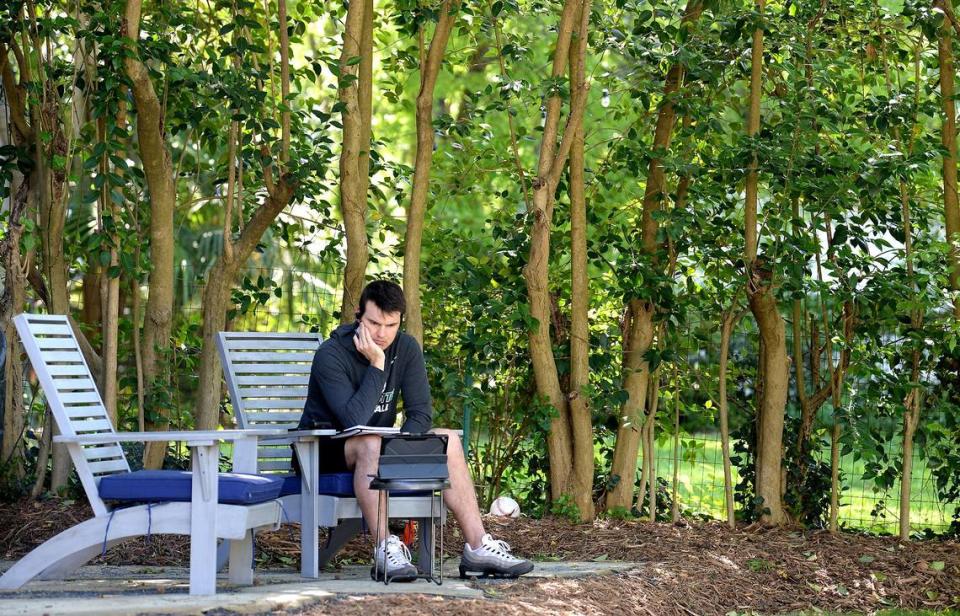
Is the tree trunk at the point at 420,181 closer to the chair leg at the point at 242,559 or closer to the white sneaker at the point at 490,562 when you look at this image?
the white sneaker at the point at 490,562

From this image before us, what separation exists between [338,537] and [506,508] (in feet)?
5.51

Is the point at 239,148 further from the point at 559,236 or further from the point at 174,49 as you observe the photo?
the point at 559,236

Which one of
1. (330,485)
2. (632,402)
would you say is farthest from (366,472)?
(632,402)

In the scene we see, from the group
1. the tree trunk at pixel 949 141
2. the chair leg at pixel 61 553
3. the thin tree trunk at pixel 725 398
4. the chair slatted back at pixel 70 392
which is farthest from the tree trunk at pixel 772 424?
the chair leg at pixel 61 553

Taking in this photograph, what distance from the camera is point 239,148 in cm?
657

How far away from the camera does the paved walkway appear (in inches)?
150

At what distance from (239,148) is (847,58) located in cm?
352

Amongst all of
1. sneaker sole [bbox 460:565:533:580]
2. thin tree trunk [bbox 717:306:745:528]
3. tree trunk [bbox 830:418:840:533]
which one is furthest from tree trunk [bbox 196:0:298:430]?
tree trunk [bbox 830:418:840:533]

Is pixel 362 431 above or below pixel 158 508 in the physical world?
above

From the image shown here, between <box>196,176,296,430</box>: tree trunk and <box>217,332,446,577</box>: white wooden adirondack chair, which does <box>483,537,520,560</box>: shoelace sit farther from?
<box>196,176,296,430</box>: tree trunk

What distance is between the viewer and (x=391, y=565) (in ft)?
15.2

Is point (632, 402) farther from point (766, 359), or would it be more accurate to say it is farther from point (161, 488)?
point (161, 488)

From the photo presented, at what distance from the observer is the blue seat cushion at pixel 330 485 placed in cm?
492

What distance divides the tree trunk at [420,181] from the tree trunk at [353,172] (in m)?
0.25
